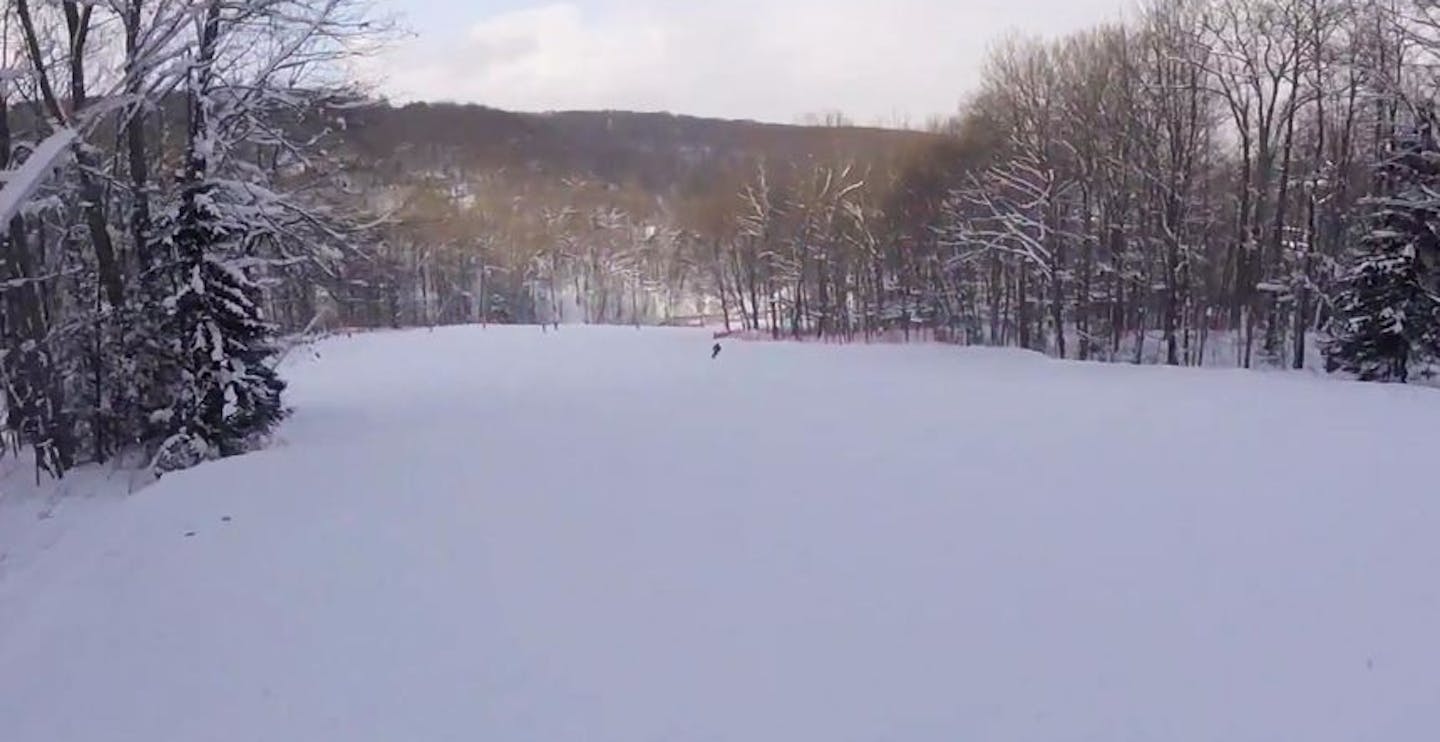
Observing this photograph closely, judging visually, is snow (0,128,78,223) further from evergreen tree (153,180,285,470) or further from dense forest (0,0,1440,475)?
evergreen tree (153,180,285,470)

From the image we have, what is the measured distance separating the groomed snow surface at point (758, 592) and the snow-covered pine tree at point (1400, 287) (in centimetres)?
820

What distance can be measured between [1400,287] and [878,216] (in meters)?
32.2

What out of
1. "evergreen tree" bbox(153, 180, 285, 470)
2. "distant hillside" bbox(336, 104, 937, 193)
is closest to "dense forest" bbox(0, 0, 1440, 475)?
"evergreen tree" bbox(153, 180, 285, 470)

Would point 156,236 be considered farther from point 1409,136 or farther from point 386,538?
point 1409,136

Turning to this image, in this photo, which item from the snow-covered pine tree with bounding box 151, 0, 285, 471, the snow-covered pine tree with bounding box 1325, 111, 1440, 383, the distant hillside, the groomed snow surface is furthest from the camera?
the distant hillside

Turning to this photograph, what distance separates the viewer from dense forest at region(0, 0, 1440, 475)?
490 inches

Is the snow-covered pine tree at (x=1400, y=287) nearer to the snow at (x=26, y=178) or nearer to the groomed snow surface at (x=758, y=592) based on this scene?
the groomed snow surface at (x=758, y=592)

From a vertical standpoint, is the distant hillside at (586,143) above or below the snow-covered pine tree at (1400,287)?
above

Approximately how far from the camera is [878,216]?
50.1 m

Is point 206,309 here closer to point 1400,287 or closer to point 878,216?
point 1400,287

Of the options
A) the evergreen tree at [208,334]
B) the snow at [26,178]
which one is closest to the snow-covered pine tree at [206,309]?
the evergreen tree at [208,334]

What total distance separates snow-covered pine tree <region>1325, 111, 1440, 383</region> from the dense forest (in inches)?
2.4

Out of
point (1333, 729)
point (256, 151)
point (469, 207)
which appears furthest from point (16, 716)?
point (469, 207)

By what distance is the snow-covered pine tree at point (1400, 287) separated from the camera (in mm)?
18891
